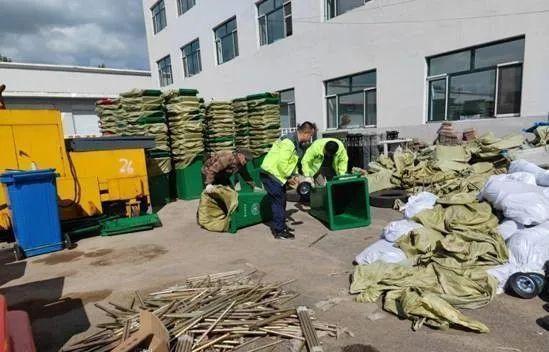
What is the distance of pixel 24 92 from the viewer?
2075cm

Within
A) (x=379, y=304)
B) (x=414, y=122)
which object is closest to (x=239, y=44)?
(x=414, y=122)

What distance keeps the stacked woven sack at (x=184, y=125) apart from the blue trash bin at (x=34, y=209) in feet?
12.4

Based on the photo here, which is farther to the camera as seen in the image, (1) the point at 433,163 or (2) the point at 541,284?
(1) the point at 433,163

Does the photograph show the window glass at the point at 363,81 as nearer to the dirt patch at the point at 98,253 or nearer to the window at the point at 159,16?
the dirt patch at the point at 98,253

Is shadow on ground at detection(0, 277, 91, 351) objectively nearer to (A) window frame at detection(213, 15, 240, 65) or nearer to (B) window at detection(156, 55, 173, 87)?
(A) window frame at detection(213, 15, 240, 65)

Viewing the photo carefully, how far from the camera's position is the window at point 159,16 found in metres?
21.1

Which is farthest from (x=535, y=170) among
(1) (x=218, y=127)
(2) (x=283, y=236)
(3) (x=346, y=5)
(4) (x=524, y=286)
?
(3) (x=346, y=5)

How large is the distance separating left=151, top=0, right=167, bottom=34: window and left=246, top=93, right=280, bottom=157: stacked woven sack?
1519cm

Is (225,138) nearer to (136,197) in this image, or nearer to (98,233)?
(136,197)

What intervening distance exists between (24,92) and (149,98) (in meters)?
18.0

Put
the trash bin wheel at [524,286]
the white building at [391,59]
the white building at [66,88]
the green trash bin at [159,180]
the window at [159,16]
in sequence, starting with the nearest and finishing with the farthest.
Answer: the trash bin wheel at [524,286] < the white building at [391,59] < the green trash bin at [159,180] < the white building at [66,88] < the window at [159,16]

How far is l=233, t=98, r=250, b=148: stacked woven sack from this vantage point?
9.52m

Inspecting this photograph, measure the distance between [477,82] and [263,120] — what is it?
5.21 metres

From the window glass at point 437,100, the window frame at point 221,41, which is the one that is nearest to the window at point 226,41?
the window frame at point 221,41
